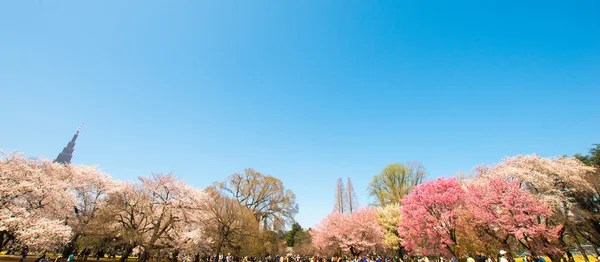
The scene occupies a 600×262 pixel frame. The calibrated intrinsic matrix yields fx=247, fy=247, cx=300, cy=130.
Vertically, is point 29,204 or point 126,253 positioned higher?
point 29,204

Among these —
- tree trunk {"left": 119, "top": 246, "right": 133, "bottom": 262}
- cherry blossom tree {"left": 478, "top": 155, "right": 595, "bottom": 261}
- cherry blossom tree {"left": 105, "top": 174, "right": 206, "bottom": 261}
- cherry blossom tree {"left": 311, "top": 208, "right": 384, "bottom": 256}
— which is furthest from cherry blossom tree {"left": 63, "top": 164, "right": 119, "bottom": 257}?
cherry blossom tree {"left": 478, "top": 155, "right": 595, "bottom": 261}

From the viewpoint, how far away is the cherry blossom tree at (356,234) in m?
31.4

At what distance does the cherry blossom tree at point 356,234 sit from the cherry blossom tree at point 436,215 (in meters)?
8.59

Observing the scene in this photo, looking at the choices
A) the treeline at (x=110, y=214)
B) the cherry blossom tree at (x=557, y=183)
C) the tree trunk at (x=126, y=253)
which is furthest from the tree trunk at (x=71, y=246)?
the cherry blossom tree at (x=557, y=183)

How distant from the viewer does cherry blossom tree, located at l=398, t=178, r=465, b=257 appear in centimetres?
1983

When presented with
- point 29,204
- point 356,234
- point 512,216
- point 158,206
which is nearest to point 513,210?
point 512,216

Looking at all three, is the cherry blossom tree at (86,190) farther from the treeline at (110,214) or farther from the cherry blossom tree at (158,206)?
the cherry blossom tree at (158,206)

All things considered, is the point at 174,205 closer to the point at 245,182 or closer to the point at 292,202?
the point at 245,182

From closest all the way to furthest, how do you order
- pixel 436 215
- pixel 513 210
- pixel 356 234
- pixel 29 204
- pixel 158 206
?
1. pixel 513 210
2. pixel 29 204
3. pixel 436 215
4. pixel 158 206
5. pixel 356 234

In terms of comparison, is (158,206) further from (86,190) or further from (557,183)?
(557,183)

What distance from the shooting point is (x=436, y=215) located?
2116 cm

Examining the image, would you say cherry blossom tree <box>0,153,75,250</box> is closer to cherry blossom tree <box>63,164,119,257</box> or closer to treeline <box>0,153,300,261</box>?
treeline <box>0,153,300,261</box>

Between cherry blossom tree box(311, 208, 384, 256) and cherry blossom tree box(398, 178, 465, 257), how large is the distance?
28.2ft

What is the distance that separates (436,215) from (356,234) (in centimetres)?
1302
